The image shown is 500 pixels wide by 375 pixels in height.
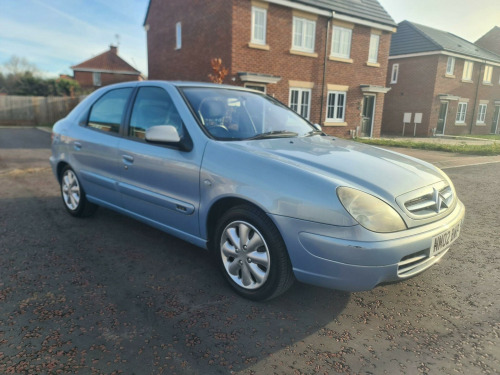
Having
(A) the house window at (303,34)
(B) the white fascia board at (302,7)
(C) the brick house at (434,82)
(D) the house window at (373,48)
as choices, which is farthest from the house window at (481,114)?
(A) the house window at (303,34)

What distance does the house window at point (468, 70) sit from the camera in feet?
83.4

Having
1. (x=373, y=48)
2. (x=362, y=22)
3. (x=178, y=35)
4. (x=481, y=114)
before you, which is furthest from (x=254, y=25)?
(x=481, y=114)

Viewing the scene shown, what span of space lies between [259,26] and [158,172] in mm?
12812

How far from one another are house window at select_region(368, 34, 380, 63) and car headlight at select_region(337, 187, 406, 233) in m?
17.7

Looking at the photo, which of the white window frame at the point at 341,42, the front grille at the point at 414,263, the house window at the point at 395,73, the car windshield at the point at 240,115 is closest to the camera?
the front grille at the point at 414,263

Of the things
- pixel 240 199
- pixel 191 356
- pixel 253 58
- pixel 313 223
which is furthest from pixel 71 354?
pixel 253 58

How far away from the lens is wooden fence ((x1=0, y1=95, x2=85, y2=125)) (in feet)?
79.9

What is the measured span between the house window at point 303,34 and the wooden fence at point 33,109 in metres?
16.5

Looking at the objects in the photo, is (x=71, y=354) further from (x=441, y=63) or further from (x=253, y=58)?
(x=441, y=63)

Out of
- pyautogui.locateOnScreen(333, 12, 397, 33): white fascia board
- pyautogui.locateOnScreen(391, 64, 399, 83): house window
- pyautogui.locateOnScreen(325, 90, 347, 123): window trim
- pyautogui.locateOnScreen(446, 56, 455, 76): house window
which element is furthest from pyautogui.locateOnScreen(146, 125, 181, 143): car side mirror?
pyautogui.locateOnScreen(446, 56, 455, 76): house window

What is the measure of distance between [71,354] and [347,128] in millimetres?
17338

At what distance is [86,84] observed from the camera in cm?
3944

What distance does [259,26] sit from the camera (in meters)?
14.3

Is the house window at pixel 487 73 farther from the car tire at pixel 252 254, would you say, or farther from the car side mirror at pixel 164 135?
the car tire at pixel 252 254
